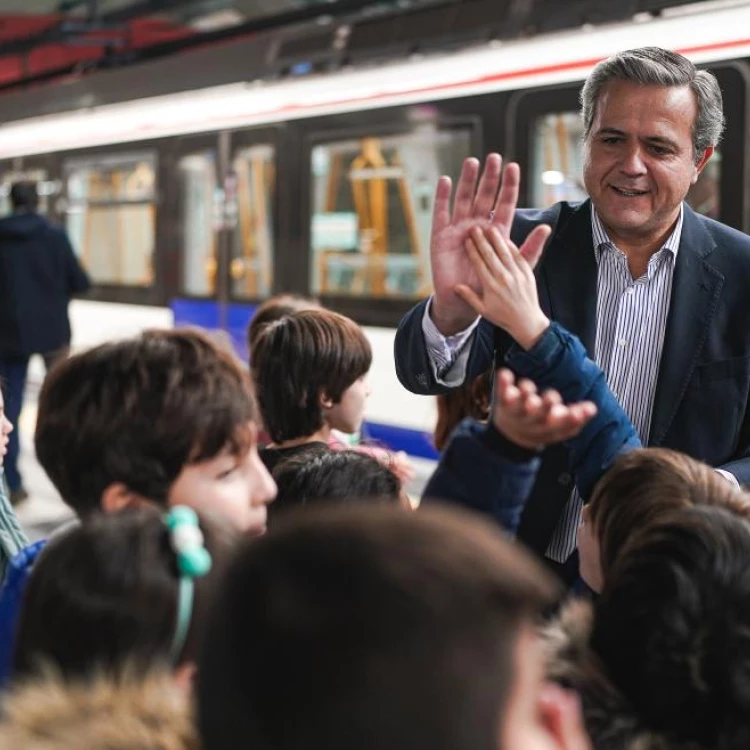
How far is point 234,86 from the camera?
7793 millimetres

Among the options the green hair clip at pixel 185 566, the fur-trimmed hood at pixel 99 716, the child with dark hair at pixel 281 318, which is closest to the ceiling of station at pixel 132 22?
the child with dark hair at pixel 281 318

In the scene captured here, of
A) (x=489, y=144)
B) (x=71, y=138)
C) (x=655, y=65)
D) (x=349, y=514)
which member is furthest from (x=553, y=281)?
(x=71, y=138)

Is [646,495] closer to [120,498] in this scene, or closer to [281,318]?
[120,498]

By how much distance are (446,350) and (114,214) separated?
7.36m

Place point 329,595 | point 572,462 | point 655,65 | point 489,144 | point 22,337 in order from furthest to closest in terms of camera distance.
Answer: point 22,337 → point 489,144 → point 655,65 → point 572,462 → point 329,595

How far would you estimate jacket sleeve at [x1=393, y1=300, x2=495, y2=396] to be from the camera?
2170mm

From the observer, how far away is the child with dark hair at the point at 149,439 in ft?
5.37

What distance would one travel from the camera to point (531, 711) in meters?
0.93

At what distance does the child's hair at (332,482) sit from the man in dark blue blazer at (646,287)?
0.70 ft

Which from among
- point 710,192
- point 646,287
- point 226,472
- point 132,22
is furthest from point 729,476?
point 132,22

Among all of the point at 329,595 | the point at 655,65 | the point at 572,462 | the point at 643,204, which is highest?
the point at 655,65

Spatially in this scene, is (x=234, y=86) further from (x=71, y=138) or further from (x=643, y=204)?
(x=643, y=204)

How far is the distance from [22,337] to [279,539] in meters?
6.60

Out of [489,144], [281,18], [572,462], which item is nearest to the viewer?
[572,462]
